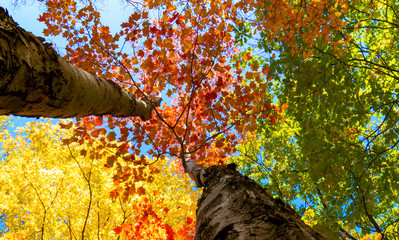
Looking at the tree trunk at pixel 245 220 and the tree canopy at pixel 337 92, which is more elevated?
the tree canopy at pixel 337 92

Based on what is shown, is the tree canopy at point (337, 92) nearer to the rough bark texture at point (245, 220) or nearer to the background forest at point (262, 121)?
the background forest at point (262, 121)

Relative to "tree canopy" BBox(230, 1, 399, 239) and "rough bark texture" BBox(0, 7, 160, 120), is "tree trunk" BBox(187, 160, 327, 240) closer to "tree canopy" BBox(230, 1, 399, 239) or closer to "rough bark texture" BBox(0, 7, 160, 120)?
"rough bark texture" BBox(0, 7, 160, 120)

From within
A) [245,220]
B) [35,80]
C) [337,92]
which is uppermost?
[337,92]

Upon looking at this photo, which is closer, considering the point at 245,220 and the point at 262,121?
the point at 245,220

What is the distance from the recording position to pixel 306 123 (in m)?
4.40

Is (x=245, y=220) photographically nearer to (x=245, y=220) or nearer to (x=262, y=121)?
(x=245, y=220)

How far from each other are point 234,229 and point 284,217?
26cm

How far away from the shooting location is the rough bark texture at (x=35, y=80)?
0.88 m

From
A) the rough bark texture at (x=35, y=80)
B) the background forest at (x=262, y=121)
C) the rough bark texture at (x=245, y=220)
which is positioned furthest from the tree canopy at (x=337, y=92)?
the rough bark texture at (x=35, y=80)

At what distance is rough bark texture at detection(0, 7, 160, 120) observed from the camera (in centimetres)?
88

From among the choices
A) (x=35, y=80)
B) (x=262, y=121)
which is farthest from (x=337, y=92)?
(x=35, y=80)

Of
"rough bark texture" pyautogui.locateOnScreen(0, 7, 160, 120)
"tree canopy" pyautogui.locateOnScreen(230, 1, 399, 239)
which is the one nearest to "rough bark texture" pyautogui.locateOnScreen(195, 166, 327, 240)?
"rough bark texture" pyautogui.locateOnScreen(0, 7, 160, 120)

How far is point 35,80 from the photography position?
100 centimetres

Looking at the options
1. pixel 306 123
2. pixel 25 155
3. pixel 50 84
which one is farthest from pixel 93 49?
pixel 25 155
